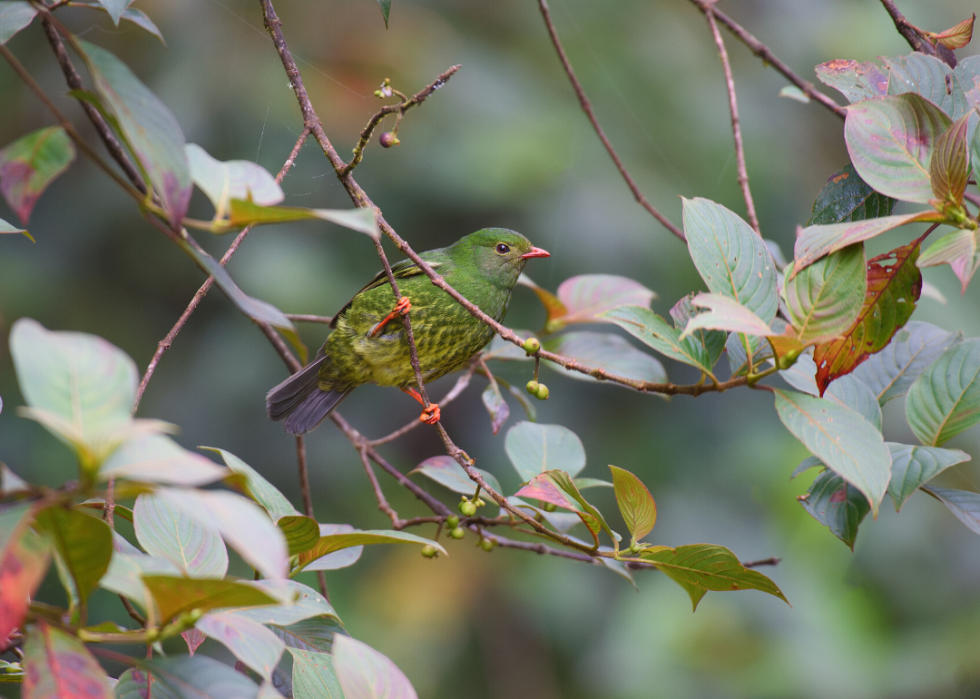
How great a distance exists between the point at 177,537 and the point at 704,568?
99cm

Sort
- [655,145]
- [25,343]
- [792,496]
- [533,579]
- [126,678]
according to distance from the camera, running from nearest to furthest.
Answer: [25,343] → [126,678] → [792,496] → [533,579] → [655,145]

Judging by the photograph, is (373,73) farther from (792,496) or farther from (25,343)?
(25,343)

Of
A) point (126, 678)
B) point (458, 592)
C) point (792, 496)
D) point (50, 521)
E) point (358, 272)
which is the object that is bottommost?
point (458, 592)

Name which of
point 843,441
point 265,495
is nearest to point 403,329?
point 265,495

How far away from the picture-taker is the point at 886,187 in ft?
4.91

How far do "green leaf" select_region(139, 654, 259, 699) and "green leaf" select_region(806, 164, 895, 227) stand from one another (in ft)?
4.77

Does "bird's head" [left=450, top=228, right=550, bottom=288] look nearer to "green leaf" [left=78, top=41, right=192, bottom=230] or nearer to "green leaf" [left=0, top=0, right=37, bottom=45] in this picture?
"green leaf" [left=0, top=0, right=37, bottom=45]

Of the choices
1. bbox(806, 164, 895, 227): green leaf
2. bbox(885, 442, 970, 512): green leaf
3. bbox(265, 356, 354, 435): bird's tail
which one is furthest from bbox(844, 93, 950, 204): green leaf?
bbox(265, 356, 354, 435): bird's tail

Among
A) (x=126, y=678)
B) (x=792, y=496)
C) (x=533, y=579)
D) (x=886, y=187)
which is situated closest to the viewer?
(x=126, y=678)

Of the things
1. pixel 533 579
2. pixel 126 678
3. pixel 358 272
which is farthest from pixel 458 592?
pixel 126 678

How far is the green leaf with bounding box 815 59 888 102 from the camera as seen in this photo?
1.82m

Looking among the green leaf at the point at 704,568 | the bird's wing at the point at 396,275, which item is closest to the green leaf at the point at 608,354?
the bird's wing at the point at 396,275

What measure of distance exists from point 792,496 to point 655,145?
2.26m

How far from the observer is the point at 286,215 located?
1.08 meters
